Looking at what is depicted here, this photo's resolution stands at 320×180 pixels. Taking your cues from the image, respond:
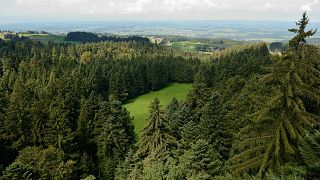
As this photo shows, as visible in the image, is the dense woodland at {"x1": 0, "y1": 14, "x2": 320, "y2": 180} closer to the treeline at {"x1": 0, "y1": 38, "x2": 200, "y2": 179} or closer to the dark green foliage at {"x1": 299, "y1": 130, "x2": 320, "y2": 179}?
the dark green foliage at {"x1": 299, "y1": 130, "x2": 320, "y2": 179}

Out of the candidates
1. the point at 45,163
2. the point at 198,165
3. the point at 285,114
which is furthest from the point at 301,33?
the point at 45,163

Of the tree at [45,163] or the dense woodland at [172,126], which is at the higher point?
the dense woodland at [172,126]

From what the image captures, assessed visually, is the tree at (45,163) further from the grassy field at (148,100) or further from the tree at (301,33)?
the grassy field at (148,100)

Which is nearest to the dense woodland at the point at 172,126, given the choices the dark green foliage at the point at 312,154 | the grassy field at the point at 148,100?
the dark green foliage at the point at 312,154

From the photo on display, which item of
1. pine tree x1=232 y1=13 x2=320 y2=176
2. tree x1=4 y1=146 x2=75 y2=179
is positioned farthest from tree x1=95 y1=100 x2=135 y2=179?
pine tree x1=232 y1=13 x2=320 y2=176

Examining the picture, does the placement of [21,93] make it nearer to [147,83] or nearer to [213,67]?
[147,83]

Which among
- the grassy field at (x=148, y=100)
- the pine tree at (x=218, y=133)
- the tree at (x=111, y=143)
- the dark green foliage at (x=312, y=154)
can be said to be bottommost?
the grassy field at (x=148, y=100)
